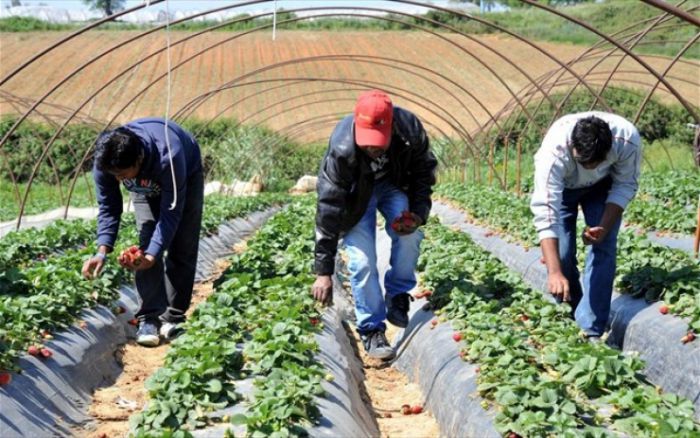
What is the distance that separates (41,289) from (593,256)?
386 cm

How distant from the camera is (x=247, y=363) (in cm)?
495

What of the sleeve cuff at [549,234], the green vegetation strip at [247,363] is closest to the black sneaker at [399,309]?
the green vegetation strip at [247,363]

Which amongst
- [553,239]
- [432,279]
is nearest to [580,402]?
[553,239]

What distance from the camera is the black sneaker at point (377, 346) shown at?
6.30 m

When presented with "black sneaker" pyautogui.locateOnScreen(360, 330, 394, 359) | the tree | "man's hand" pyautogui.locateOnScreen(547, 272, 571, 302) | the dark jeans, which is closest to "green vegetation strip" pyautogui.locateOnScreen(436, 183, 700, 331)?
"man's hand" pyautogui.locateOnScreen(547, 272, 571, 302)

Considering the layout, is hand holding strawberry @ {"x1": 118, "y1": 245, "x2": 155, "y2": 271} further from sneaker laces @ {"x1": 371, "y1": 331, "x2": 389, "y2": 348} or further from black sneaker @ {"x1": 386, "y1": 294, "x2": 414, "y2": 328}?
black sneaker @ {"x1": 386, "y1": 294, "x2": 414, "y2": 328}

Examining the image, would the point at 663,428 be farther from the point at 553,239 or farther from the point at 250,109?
the point at 250,109

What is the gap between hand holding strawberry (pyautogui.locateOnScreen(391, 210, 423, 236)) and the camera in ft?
19.4

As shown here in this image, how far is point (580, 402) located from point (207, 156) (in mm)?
29924

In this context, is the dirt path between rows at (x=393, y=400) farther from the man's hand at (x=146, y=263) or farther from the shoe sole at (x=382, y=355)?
the man's hand at (x=146, y=263)

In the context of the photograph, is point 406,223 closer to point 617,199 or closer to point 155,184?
point 617,199

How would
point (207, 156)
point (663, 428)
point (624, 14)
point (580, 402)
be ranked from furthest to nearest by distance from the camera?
point (624, 14) → point (207, 156) → point (580, 402) → point (663, 428)

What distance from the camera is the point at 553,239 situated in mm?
5422

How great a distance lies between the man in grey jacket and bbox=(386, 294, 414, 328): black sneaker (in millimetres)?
1197
